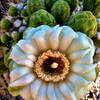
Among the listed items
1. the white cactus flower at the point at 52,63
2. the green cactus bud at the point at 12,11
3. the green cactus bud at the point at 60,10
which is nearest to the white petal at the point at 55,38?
the white cactus flower at the point at 52,63

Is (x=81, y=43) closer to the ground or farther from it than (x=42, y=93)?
farther from it

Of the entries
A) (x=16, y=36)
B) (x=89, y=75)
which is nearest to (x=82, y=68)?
(x=89, y=75)

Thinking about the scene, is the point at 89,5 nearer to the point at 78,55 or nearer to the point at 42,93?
the point at 78,55

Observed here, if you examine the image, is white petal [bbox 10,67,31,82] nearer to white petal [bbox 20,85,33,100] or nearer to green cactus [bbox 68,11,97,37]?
white petal [bbox 20,85,33,100]

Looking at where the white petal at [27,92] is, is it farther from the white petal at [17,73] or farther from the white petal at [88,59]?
the white petal at [88,59]

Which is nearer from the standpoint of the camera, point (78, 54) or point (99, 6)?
point (78, 54)

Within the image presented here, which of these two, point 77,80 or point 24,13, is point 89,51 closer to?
point 77,80

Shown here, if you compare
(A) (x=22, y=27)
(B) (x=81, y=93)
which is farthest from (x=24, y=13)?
(B) (x=81, y=93)
